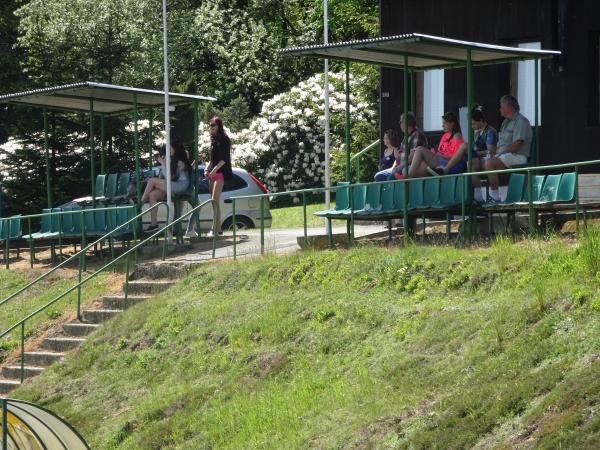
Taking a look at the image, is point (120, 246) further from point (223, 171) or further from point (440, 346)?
point (440, 346)

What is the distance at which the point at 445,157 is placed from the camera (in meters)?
21.8

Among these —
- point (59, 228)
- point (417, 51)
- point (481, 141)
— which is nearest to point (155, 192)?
point (59, 228)

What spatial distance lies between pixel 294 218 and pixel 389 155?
11662mm

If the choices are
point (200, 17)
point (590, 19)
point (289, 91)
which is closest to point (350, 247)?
point (590, 19)

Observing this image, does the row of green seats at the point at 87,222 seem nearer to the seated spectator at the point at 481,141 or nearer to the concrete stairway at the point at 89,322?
the concrete stairway at the point at 89,322

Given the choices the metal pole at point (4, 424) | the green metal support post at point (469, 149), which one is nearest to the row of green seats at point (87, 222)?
the green metal support post at point (469, 149)

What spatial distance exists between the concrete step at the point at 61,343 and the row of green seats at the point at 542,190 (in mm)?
6428

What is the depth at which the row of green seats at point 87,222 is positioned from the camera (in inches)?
1027

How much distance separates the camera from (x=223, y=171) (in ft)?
83.3

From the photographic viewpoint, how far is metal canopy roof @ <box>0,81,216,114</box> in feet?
85.5

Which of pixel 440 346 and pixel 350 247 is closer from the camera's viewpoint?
pixel 440 346

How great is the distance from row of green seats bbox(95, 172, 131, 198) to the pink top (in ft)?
23.6

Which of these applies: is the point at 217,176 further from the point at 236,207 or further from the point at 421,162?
the point at 421,162

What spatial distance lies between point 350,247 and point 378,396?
5433 mm
